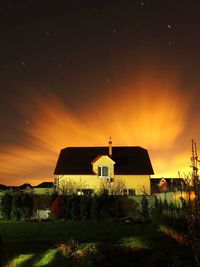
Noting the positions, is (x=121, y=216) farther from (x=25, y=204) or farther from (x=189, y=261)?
(x=189, y=261)

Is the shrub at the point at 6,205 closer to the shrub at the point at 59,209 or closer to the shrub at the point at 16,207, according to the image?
the shrub at the point at 16,207

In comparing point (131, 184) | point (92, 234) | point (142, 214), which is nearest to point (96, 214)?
point (142, 214)

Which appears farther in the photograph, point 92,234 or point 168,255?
point 92,234

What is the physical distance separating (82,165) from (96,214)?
16.2 m

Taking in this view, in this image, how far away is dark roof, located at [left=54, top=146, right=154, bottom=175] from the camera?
4741 centimetres

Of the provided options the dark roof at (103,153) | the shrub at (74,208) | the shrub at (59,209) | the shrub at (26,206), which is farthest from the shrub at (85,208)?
the dark roof at (103,153)

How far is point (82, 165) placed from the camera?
48281 mm

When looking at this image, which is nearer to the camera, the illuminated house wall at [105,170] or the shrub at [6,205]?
the shrub at [6,205]

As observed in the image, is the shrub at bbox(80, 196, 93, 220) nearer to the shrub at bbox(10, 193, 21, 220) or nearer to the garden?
the garden

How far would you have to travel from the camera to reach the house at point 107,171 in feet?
151

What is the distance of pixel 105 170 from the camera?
46.4m

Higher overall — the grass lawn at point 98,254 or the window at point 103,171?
the window at point 103,171

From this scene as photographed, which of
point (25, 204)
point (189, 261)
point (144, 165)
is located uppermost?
point (144, 165)

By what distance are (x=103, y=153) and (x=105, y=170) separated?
4.05 metres
